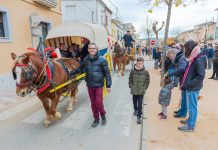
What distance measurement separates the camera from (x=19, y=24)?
27.7ft

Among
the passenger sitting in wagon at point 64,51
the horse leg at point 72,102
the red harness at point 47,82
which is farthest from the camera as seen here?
the passenger sitting in wagon at point 64,51

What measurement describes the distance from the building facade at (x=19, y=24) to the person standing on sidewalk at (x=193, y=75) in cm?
701

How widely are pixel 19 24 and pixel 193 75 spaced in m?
7.94

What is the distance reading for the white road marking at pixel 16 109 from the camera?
494 centimetres

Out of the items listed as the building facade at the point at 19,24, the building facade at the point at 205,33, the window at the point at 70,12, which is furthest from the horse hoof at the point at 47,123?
the building facade at the point at 205,33

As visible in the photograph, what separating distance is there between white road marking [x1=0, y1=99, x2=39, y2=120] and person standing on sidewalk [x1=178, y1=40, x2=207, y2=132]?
443cm

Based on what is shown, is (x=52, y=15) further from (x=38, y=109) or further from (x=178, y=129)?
(x=178, y=129)

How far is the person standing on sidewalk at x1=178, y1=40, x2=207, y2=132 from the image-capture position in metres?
3.57

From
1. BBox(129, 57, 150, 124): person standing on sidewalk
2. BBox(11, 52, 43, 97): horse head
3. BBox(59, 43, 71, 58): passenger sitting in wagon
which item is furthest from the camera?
BBox(59, 43, 71, 58): passenger sitting in wagon

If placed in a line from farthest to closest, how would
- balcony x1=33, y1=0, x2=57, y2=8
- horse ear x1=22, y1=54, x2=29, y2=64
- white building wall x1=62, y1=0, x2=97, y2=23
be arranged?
white building wall x1=62, y1=0, x2=97, y2=23, balcony x1=33, y1=0, x2=57, y2=8, horse ear x1=22, y1=54, x2=29, y2=64

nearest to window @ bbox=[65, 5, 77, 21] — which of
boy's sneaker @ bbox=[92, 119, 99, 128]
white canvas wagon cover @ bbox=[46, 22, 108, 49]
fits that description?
white canvas wagon cover @ bbox=[46, 22, 108, 49]

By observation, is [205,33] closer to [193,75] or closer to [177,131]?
[193,75]

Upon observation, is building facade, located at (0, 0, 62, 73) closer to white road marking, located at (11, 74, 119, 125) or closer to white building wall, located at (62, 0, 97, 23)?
white road marking, located at (11, 74, 119, 125)

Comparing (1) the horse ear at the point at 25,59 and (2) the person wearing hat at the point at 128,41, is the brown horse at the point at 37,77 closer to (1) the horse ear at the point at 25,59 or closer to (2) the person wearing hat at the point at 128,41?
(1) the horse ear at the point at 25,59
